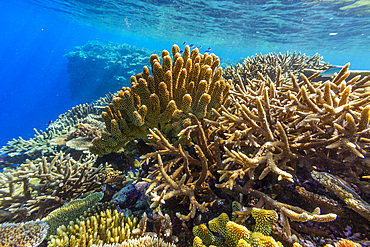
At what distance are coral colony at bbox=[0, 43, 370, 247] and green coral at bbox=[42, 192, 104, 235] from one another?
2 centimetres

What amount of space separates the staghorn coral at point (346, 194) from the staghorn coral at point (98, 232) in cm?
229

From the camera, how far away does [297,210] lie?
4.96 feet

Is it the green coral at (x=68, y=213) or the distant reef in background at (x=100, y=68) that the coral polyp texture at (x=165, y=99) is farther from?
the distant reef in background at (x=100, y=68)

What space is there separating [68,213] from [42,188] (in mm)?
972

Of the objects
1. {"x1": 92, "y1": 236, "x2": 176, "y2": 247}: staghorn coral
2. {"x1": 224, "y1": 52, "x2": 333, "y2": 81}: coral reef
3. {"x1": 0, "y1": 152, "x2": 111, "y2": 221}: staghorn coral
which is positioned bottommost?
{"x1": 92, "y1": 236, "x2": 176, "y2": 247}: staghorn coral

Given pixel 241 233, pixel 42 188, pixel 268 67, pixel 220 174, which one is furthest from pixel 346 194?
pixel 268 67

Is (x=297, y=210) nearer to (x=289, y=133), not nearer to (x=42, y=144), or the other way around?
(x=289, y=133)

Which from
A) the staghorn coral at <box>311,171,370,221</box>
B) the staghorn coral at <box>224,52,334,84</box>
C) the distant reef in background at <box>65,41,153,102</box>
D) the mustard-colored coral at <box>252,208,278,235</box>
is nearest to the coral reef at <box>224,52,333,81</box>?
the staghorn coral at <box>224,52,334,84</box>

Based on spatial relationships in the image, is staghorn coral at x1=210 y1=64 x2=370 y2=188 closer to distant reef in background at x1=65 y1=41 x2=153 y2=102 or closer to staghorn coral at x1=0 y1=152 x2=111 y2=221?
staghorn coral at x1=0 y1=152 x2=111 y2=221

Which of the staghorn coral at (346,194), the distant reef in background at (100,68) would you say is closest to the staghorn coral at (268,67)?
the staghorn coral at (346,194)

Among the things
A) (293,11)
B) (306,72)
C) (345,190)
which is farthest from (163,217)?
(293,11)

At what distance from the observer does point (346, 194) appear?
5.01ft

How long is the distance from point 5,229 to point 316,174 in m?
4.13

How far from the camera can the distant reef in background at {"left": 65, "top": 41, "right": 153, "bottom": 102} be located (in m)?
20.8
